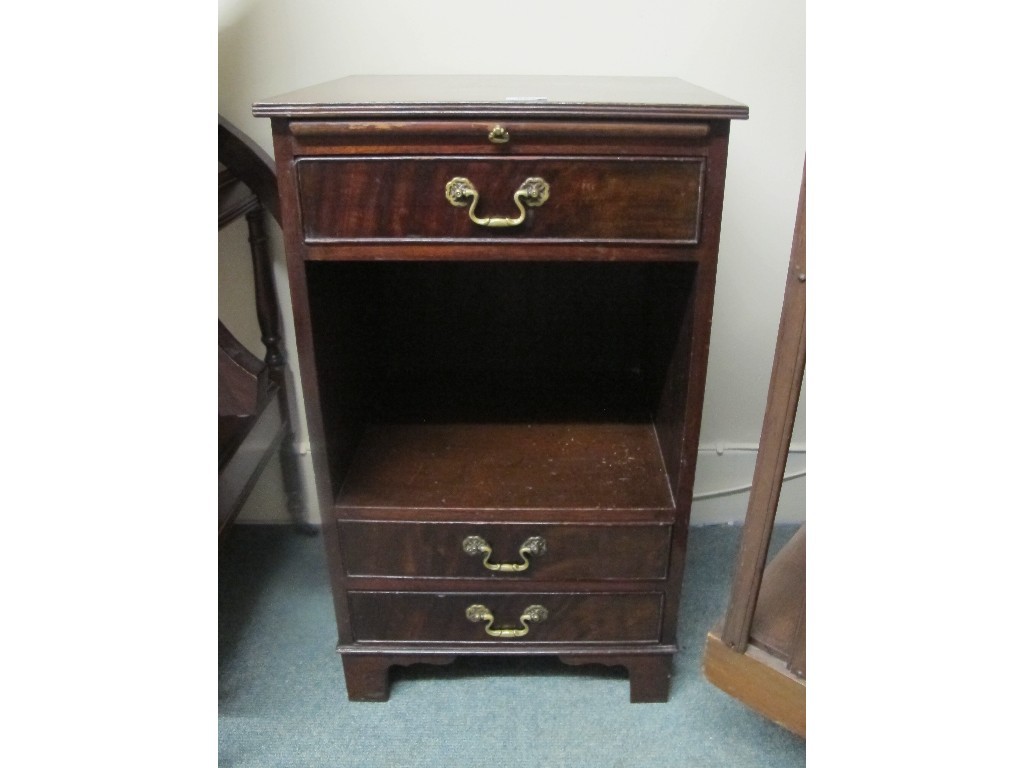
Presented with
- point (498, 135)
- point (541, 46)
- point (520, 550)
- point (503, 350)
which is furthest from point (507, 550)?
point (541, 46)

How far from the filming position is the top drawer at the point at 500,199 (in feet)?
2.62

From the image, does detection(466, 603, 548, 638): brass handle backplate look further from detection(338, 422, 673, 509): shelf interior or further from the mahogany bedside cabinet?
detection(338, 422, 673, 509): shelf interior

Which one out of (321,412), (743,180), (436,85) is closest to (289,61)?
(436,85)

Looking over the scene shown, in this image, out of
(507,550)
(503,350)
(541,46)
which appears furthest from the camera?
(503,350)

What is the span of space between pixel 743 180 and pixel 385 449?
725 millimetres

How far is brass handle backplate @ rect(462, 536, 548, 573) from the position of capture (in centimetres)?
101

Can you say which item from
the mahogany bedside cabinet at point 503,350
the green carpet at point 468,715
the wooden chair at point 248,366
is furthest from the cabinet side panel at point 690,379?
the wooden chair at point 248,366

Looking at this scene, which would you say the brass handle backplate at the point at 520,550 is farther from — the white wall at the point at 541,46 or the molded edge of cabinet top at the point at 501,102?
the white wall at the point at 541,46

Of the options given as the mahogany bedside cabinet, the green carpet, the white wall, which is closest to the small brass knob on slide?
the mahogany bedside cabinet

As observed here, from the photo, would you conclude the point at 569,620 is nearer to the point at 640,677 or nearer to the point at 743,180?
the point at 640,677

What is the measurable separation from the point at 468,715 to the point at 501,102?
0.84 metres

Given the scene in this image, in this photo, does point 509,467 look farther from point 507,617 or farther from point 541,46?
point 541,46

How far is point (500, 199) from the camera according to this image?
81cm

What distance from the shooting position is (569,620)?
3.51 ft
